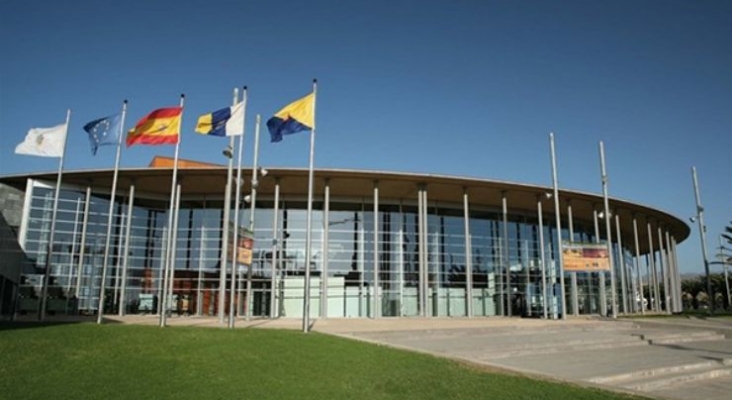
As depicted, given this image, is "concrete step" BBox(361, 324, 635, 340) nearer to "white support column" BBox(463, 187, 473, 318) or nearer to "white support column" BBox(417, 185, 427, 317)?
"white support column" BBox(463, 187, 473, 318)

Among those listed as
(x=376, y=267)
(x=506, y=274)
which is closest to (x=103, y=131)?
(x=376, y=267)

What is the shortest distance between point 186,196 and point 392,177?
15687mm

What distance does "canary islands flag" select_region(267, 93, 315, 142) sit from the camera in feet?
77.2

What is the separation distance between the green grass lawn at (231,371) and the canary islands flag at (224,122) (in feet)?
33.3

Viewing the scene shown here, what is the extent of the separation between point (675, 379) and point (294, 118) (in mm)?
16544

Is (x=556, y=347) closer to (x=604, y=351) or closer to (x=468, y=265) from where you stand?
(x=604, y=351)

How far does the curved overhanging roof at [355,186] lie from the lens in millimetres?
35312

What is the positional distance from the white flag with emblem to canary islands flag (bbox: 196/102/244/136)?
769 centimetres

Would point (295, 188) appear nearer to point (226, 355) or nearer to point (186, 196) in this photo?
point (186, 196)

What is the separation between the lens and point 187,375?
11258 mm

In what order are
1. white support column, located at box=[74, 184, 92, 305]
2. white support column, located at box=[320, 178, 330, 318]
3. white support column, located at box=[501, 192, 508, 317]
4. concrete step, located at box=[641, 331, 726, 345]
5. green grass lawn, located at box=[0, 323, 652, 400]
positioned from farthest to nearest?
white support column, located at box=[501, 192, 508, 317]
white support column, located at box=[74, 184, 92, 305]
white support column, located at box=[320, 178, 330, 318]
concrete step, located at box=[641, 331, 726, 345]
green grass lawn, located at box=[0, 323, 652, 400]

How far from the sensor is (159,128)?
2470 cm

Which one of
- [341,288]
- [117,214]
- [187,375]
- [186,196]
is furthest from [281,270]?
[187,375]

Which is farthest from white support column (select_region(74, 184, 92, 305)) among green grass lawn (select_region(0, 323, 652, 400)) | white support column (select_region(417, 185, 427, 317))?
white support column (select_region(417, 185, 427, 317))
